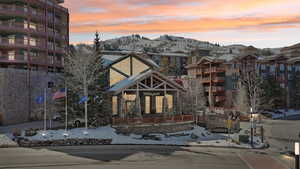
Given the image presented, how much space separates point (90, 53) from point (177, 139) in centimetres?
1523

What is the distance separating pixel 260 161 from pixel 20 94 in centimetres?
3380

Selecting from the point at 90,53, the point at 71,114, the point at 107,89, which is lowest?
the point at 71,114

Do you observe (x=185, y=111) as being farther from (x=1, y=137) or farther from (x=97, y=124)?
(x=1, y=137)

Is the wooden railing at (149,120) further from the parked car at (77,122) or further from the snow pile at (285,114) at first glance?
the snow pile at (285,114)

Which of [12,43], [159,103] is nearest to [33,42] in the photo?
[12,43]

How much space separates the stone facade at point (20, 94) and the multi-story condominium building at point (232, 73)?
4224cm

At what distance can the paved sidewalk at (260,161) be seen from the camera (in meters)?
20.8

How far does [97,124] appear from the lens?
3488 cm

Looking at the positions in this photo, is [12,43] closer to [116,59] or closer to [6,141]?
[116,59]

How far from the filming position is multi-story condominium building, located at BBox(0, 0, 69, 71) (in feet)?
167

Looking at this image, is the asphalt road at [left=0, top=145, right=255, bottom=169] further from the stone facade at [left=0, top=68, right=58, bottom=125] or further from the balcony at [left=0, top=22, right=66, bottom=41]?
the balcony at [left=0, top=22, right=66, bottom=41]

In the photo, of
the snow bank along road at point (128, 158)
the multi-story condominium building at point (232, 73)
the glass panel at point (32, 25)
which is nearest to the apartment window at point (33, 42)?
the glass panel at point (32, 25)

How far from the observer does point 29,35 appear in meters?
52.2

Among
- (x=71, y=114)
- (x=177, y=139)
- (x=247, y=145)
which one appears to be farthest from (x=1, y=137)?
(x=247, y=145)
